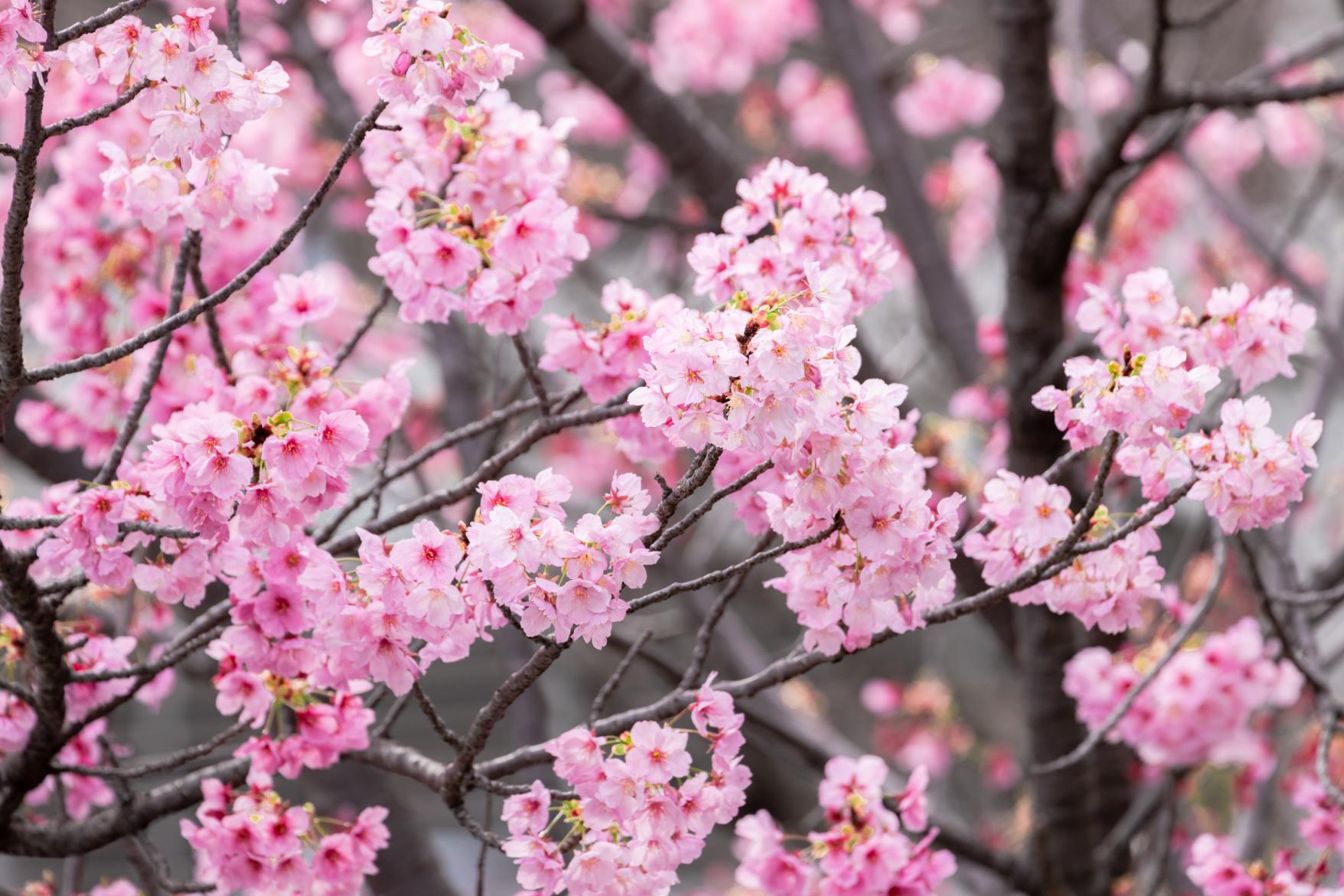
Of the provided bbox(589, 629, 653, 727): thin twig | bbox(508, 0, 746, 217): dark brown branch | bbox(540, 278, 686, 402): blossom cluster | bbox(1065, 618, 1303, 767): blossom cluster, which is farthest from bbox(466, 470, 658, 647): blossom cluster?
bbox(508, 0, 746, 217): dark brown branch

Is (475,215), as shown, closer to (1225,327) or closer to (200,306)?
(200,306)

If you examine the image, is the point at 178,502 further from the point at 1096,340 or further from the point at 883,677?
the point at 883,677

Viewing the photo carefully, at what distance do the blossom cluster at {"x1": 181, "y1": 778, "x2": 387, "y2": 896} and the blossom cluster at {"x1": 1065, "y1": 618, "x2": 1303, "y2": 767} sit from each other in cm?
144

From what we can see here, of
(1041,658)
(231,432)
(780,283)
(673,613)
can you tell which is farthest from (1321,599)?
(673,613)

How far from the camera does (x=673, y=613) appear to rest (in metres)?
4.35

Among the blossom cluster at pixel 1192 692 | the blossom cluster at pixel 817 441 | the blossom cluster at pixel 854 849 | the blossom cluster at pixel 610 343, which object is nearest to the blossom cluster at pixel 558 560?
the blossom cluster at pixel 817 441

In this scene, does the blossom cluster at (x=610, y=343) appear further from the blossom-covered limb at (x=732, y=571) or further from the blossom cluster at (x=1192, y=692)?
the blossom cluster at (x=1192, y=692)

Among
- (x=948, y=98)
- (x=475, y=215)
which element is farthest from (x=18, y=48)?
(x=948, y=98)

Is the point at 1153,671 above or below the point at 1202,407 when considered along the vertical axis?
below

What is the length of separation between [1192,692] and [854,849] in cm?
115

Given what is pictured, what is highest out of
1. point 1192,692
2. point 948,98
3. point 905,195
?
point 948,98

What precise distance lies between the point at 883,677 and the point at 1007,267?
559cm

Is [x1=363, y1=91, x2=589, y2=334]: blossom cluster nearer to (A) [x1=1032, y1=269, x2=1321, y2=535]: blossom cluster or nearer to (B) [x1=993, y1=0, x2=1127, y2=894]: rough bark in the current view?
(A) [x1=1032, y1=269, x2=1321, y2=535]: blossom cluster

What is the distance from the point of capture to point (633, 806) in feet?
4.48
